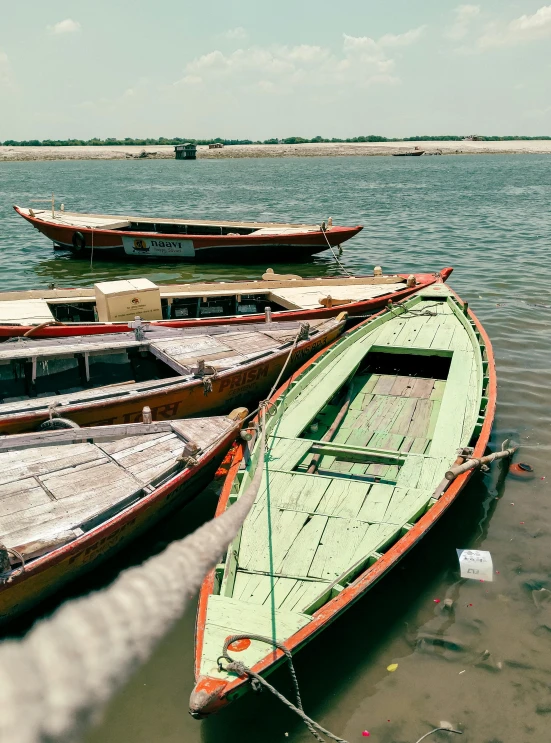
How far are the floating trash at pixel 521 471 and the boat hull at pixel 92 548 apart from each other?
5543 millimetres

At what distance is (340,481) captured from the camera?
27.5 feet

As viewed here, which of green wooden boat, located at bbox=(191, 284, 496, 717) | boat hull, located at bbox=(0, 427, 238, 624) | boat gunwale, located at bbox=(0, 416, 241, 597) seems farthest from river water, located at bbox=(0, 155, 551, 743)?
boat gunwale, located at bbox=(0, 416, 241, 597)

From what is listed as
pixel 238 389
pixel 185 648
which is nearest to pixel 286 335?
pixel 238 389

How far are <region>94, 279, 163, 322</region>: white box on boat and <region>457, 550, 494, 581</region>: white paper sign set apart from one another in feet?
33.2

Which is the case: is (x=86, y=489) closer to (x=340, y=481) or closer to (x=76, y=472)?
(x=76, y=472)

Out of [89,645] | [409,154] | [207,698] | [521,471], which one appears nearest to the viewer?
[89,645]

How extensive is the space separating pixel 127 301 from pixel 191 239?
11.2 m

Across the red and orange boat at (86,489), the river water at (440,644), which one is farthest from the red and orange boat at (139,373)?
the river water at (440,644)

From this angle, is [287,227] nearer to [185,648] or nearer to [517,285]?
[517,285]

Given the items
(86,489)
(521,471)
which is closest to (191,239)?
(521,471)

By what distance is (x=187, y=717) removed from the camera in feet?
20.3

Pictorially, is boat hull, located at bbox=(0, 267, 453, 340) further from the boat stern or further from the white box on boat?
the boat stern

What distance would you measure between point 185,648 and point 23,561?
7.36 ft

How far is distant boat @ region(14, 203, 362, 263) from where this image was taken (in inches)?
1012
